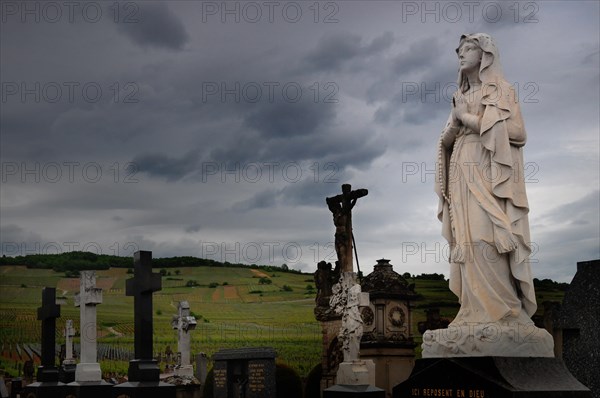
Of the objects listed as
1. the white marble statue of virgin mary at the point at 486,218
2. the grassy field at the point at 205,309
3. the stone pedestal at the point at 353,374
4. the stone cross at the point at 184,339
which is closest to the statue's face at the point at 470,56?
the white marble statue of virgin mary at the point at 486,218

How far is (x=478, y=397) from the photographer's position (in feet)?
32.0

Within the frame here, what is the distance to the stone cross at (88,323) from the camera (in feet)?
49.5

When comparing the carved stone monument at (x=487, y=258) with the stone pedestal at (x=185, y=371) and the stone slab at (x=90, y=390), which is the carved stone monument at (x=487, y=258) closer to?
the stone slab at (x=90, y=390)

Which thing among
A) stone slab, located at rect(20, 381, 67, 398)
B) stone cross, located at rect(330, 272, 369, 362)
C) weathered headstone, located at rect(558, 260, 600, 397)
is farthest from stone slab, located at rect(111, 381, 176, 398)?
stone cross, located at rect(330, 272, 369, 362)

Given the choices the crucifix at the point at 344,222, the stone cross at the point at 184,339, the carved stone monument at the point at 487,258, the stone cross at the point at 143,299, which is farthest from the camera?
the crucifix at the point at 344,222

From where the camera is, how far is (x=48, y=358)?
15266 millimetres

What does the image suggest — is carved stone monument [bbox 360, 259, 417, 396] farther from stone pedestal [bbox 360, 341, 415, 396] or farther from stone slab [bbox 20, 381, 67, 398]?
stone slab [bbox 20, 381, 67, 398]

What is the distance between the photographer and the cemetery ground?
3155 cm

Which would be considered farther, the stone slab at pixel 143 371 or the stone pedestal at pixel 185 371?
the stone pedestal at pixel 185 371

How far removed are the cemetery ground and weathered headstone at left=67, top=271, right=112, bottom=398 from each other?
15586 mm

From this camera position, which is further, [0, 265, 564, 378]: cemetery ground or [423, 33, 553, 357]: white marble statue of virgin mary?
[0, 265, 564, 378]: cemetery ground

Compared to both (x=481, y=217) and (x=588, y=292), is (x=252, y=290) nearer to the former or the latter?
(x=588, y=292)

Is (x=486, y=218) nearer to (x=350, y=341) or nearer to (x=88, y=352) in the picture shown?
(x=350, y=341)

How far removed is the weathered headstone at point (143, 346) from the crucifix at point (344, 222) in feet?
44.2
